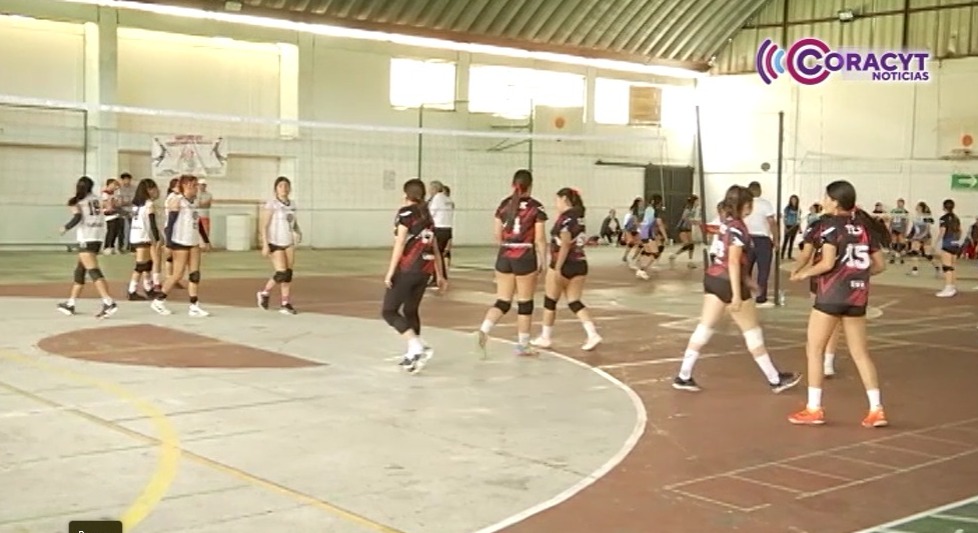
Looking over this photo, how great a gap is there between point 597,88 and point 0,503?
3596cm

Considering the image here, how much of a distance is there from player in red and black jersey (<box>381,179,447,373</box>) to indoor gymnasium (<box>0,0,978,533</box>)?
1.2 inches

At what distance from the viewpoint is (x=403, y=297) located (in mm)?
10656

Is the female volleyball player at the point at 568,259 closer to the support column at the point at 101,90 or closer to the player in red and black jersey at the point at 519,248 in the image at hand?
the player in red and black jersey at the point at 519,248

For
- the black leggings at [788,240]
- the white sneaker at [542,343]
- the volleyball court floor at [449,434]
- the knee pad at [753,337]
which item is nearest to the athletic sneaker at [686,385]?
the volleyball court floor at [449,434]

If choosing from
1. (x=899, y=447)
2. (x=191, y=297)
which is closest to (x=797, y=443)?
(x=899, y=447)

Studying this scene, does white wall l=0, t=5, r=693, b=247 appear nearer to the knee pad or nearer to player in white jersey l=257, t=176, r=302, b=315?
player in white jersey l=257, t=176, r=302, b=315

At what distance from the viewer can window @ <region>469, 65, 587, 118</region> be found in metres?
37.2

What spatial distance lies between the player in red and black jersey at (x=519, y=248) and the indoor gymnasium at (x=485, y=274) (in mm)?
32

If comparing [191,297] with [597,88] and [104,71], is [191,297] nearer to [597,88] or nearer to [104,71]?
[104,71]

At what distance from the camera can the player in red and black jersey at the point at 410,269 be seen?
10594 mm

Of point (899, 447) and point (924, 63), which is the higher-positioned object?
point (924, 63)

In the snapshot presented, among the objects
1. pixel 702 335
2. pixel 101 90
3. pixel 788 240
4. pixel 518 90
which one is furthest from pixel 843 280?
pixel 518 90

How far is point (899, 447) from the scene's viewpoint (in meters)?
8.12

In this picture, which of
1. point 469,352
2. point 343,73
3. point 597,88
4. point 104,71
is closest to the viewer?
point 469,352
